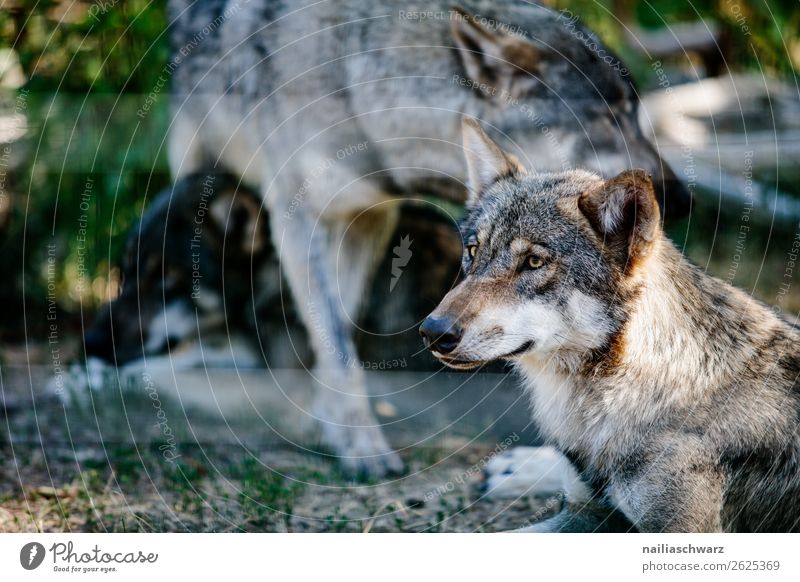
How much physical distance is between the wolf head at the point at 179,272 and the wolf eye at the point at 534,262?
8.11ft

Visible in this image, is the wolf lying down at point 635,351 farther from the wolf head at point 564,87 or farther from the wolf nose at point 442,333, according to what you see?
the wolf head at point 564,87

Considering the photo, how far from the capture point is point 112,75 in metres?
4.86

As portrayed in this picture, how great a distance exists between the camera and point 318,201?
16.7 feet

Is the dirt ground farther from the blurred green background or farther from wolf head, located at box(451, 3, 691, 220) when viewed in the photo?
wolf head, located at box(451, 3, 691, 220)

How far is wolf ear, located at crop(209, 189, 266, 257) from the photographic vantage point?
5559mm

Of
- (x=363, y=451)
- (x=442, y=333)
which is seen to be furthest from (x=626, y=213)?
(x=363, y=451)

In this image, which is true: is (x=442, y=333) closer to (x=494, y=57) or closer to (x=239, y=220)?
(x=494, y=57)

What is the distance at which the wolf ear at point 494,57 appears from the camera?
4684mm

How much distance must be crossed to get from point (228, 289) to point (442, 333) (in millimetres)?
3141

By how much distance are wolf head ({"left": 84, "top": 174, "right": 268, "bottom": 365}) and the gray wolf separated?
1.30 ft
